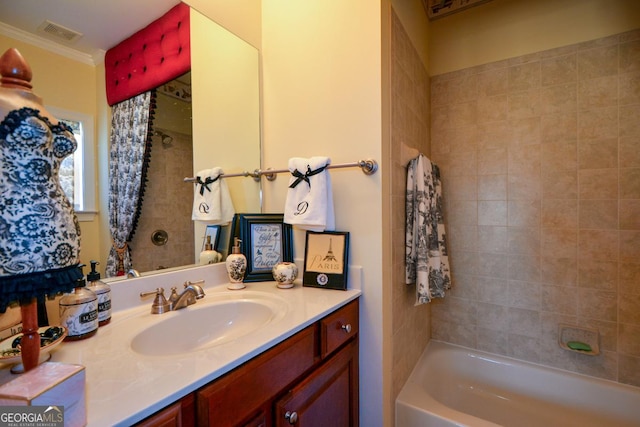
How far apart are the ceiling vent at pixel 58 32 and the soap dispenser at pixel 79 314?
2.49 ft

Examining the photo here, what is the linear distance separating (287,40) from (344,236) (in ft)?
3.48

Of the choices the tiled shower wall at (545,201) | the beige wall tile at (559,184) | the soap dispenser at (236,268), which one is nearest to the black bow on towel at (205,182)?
the soap dispenser at (236,268)

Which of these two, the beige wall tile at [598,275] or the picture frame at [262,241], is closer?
the picture frame at [262,241]

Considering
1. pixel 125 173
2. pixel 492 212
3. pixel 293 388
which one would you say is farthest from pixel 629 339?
pixel 125 173

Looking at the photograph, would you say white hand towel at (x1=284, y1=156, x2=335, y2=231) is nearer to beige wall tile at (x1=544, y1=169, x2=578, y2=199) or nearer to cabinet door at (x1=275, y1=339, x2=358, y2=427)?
cabinet door at (x1=275, y1=339, x2=358, y2=427)

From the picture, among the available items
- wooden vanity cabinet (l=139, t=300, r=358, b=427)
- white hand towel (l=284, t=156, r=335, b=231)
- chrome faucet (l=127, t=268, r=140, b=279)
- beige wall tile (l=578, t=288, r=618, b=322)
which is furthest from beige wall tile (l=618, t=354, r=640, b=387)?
chrome faucet (l=127, t=268, r=140, b=279)

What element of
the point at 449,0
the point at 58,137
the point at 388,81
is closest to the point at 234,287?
the point at 58,137

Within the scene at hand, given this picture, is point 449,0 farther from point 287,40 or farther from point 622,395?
point 622,395

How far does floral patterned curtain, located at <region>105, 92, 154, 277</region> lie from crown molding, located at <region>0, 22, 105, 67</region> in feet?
0.48

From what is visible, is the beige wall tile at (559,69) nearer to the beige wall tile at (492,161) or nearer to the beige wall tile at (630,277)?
the beige wall tile at (492,161)

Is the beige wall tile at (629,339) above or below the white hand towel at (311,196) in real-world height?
below

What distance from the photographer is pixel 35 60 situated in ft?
2.71

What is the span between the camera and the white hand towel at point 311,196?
124 cm

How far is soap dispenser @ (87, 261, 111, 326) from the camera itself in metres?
0.84
